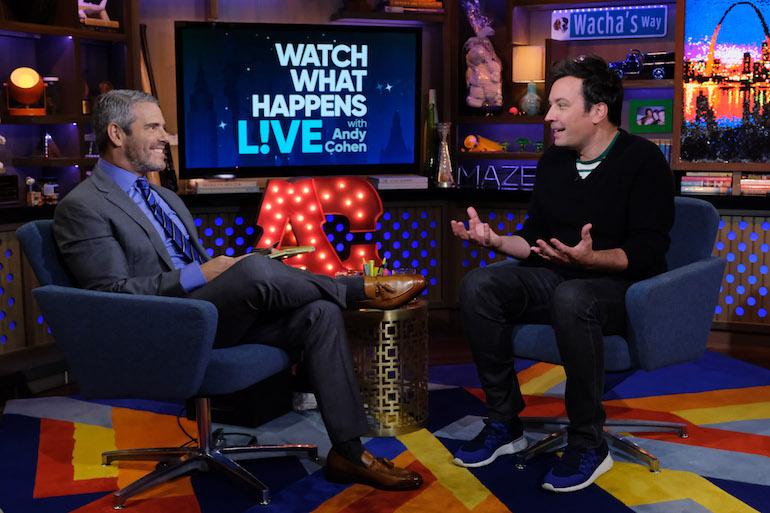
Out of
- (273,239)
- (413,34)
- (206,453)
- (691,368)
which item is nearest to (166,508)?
(206,453)

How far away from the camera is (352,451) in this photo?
2.61m

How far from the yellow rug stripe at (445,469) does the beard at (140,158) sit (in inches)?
50.4

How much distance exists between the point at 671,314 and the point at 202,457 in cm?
152

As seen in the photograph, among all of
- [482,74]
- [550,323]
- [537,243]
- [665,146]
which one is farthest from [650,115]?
[537,243]

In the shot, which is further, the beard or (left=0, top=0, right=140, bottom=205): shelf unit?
(left=0, top=0, right=140, bottom=205): shelf unit

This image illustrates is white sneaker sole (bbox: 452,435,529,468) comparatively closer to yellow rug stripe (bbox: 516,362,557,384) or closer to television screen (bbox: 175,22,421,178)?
yellow rug stripe (bbox: 516,362,557,384)

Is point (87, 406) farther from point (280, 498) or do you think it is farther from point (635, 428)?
point (635, 428)

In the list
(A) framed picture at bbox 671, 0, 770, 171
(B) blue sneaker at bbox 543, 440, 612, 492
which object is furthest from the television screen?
(B) blue sneaker at bbox 543, 440, 612, 492

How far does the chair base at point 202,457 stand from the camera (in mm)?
2545

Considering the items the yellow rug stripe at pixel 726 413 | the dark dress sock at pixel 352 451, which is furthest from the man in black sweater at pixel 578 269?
the yellow rug stripe at pixel 726 413

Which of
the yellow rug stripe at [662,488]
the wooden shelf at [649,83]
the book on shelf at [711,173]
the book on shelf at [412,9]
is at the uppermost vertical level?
the book on shelf at [412,9]

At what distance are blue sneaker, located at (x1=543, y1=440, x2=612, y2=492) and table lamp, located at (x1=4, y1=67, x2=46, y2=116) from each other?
2808mm

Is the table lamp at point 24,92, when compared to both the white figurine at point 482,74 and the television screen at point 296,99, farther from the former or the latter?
the white figurine at point 482,74

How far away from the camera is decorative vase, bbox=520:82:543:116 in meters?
4.82
